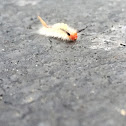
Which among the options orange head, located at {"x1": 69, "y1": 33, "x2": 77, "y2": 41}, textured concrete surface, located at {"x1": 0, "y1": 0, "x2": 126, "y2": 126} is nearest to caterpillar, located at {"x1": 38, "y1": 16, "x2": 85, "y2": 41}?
orange head, located at {"x1": 69, "y1": 33, "x2": 77, "y2": 41}

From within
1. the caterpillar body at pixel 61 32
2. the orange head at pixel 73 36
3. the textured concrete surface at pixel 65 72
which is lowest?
the textured concrete surface at pixel 65 72

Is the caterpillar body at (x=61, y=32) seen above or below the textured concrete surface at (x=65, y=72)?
above

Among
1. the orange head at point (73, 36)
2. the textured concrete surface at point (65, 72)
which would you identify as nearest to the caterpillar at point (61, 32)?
the orange head at point (73, 36)

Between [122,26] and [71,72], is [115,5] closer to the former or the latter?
[122,26]

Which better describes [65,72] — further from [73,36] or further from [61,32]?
[61,32]

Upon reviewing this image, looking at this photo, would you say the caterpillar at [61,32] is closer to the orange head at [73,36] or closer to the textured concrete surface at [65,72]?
the orange head at [73,36]

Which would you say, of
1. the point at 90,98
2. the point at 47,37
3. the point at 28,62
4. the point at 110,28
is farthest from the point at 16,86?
the point at 110,28

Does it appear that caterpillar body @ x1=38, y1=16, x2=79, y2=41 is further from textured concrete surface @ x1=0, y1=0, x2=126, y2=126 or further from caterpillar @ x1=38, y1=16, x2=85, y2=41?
textured concrete surface @ x1=0, y1=0, x2=126, y2=126
